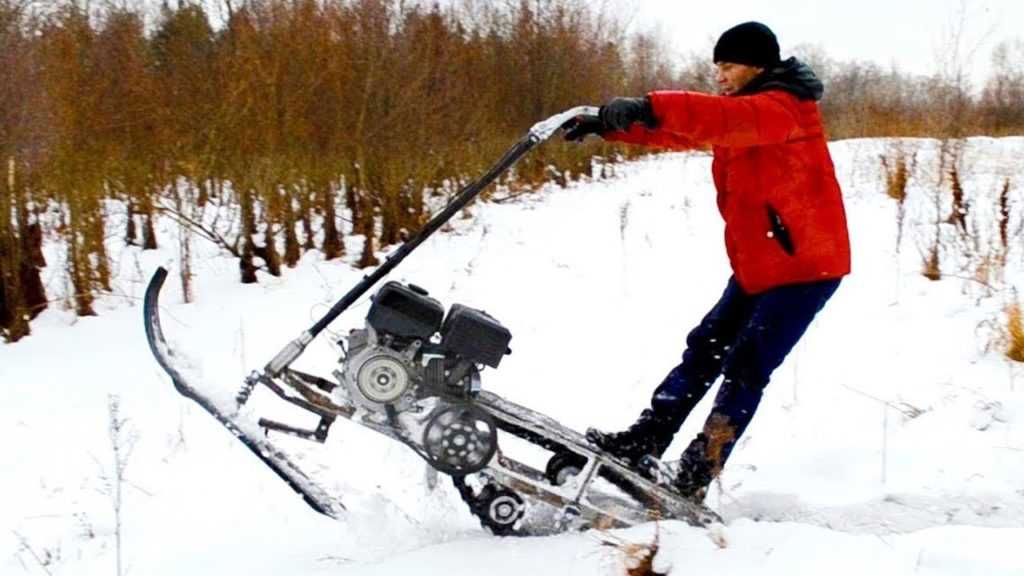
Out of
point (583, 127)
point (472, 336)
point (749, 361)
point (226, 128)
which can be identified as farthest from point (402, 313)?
point (226, 128)

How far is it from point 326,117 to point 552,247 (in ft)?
8.82

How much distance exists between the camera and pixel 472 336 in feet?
10.3

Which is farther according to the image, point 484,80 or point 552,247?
point 484,80

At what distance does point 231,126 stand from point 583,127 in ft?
19.0

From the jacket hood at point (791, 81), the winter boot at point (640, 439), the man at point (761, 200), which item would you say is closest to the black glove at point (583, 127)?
the man at point (761, 200)

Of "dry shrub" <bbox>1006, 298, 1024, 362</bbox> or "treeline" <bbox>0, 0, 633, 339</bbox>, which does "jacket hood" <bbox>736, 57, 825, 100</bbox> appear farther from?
"treeline" <bbox>0, 0, 633, 339</bbox>

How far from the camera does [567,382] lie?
5.48 metres

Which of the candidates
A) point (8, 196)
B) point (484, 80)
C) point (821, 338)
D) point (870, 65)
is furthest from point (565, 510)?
point (870, 65)

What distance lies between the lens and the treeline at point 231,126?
22.6 ft

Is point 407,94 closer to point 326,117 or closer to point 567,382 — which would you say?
point 326,117

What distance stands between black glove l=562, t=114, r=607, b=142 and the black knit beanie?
1.80 ft

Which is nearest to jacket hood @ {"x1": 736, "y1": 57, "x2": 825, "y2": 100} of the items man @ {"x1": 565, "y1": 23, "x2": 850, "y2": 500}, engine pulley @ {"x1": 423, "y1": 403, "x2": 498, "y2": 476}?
man @ {"x1": 565, "y1": 23, "x2": 850, "y2": 500}

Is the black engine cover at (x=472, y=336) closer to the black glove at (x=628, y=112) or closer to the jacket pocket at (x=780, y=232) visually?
the black glove at (x=628, y=112)

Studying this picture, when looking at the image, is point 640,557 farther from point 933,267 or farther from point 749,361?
point 933,267
